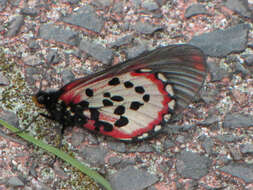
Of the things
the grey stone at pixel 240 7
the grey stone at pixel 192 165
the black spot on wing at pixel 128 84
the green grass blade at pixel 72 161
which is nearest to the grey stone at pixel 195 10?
the grey stone at pixel 240 7

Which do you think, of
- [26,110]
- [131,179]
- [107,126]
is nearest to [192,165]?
[131,179]

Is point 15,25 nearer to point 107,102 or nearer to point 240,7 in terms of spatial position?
point 107,102

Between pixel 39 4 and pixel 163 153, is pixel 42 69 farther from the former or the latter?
pixel 163 153

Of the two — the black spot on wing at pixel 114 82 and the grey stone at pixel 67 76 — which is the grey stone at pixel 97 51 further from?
the black spot on wing at pixel 114 82

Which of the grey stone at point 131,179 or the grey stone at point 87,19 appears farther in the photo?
the grey stone at point 87,19

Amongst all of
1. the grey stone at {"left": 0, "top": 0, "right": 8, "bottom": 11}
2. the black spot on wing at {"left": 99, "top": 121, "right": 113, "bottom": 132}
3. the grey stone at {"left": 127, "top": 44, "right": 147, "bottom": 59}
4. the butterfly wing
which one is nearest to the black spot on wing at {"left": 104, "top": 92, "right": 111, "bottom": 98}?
the butterfly wing

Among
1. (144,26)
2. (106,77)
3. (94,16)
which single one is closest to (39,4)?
(94,16)
